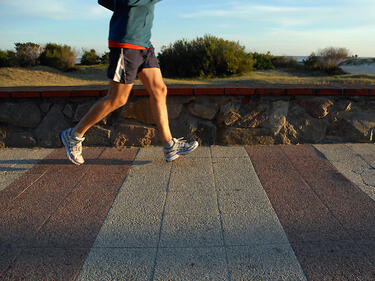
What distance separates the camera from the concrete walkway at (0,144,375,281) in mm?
1873

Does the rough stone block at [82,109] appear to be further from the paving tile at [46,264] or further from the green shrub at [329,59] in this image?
the green shrub at [329,59]

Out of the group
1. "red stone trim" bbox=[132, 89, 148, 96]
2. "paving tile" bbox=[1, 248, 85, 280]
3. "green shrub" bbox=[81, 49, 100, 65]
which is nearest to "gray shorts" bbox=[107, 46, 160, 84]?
"red stone trim" bbox=[132, 89, 148, 96]

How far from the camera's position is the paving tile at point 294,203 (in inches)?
86.1

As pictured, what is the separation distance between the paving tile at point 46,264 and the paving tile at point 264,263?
85 centimetres

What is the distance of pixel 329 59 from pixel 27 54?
1140cm

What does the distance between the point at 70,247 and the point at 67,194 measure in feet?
2.55

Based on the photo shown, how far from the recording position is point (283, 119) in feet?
12.9

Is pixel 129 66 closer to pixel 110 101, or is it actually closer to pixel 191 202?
pixel 110 101

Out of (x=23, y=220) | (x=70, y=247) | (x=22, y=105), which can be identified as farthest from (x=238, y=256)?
(x=22, y=105)

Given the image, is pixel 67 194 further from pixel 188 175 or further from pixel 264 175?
pixel 264 175

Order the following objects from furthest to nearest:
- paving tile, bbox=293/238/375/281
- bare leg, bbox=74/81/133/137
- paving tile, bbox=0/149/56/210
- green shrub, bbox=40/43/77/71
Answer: green shrub, bbox=40/43/77/71, bare leg, bbox=74/81/133/137, paving tile, bbox=0/149/56/210, paving tile, bbox=293/238/375/281

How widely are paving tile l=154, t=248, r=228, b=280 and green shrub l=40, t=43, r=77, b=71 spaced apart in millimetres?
10434

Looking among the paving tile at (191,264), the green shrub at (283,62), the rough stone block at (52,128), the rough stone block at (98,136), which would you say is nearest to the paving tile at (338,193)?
the paving tile at (191,264)

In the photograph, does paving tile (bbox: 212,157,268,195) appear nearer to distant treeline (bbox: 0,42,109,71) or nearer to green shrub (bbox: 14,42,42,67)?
distant treeline (bbox: 0,42,109,71)
